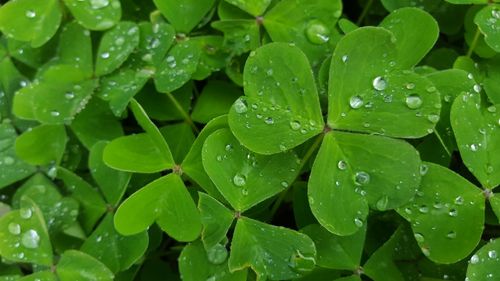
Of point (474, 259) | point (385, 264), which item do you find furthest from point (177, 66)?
point (474, 259)

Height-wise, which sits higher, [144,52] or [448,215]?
[144,52]

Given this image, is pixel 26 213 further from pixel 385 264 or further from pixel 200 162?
pixel 385 264

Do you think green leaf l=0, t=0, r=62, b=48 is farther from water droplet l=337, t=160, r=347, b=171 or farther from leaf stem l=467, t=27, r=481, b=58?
leaf stem l=467, t=27, r=481, b=58

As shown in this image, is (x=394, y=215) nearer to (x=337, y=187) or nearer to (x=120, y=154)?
(x=337, y=187)

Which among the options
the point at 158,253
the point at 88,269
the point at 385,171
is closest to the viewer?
the point at 385,171

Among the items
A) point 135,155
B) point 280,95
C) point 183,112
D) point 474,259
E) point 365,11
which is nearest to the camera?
point 474,259

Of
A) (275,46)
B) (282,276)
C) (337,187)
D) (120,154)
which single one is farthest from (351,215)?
(120,154)
